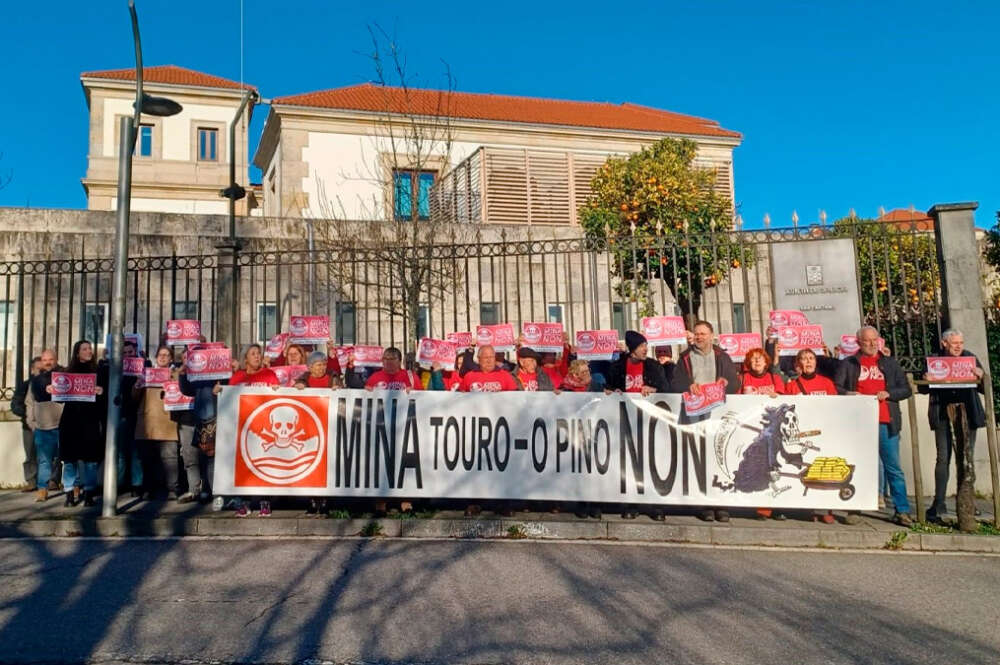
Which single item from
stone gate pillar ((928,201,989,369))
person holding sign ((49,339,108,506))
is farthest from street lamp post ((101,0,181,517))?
stone gate pillar ((928,201,989,369))

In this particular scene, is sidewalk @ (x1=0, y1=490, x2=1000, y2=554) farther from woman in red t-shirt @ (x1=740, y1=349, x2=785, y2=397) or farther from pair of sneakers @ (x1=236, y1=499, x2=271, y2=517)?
woman in red t-shirt @ (x1=740, y1=349, x2=785, y2=397)

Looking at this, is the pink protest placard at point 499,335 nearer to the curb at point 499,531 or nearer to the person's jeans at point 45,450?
the curb at point 499,531

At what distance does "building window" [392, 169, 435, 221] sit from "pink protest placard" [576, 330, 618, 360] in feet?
14.9

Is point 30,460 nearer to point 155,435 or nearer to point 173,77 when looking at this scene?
point 155,435

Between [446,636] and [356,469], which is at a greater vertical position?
[356,469]

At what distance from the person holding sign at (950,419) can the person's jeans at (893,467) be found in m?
0.36

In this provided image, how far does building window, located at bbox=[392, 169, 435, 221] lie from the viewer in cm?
1270

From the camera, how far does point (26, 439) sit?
31.8ft

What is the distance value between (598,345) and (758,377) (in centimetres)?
189

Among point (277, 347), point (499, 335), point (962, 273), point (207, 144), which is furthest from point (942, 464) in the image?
point (207, 144)

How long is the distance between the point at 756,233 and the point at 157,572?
805 centimetres

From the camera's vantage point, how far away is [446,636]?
14.1 ft

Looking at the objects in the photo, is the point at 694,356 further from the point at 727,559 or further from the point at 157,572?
the point at 157,572

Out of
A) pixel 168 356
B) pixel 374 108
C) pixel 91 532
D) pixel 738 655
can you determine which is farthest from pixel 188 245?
pixel 374 108
